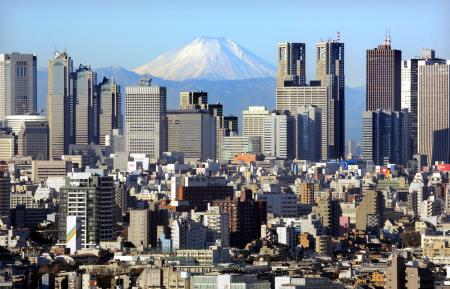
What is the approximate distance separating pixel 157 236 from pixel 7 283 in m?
9.84

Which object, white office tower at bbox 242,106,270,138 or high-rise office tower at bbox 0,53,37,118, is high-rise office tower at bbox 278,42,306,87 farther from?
high-rise office tower at bbox 0,53,37,118

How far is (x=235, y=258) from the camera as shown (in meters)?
30.2

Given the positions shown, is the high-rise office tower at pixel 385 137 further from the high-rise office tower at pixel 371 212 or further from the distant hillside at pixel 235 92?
the high-rise office tower at pixel 371 212

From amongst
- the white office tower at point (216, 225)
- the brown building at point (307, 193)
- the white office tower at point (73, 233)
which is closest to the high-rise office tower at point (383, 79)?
the brown building at point (307, 193)

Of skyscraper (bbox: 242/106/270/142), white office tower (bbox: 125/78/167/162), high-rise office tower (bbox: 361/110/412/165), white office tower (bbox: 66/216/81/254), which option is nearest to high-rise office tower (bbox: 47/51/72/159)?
white office tower (bbox: 125/78/167/162)

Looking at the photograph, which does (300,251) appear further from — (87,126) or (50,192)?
(87,126)

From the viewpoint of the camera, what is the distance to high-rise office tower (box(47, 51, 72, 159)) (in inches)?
2928

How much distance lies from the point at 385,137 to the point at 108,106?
9.59m

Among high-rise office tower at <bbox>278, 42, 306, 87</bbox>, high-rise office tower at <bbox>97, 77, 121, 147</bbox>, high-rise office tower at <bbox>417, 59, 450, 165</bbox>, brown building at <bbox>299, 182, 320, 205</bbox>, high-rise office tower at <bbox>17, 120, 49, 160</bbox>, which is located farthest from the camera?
high-rise office tower at <bbox>278, 42, 306, 87</bbox>

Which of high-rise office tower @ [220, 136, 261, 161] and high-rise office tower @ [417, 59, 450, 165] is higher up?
high-rise office tower @ [417, 59, 450, 165]

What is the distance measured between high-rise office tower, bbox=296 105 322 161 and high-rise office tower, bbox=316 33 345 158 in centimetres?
154

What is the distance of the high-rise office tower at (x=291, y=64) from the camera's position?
81.0m

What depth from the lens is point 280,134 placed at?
242ft

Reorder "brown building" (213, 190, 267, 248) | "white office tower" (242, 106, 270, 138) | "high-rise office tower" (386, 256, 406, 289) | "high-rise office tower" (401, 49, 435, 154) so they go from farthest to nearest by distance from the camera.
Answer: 1. "high-rise office tower" (401, 49, 435, 154)
2. "white office tower" (242, 106, 270, 138)
3. "brown building" (213, 190, 267, 248)
4. "high-rise office tower" (386, 256, 406, 289)
